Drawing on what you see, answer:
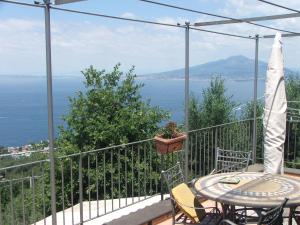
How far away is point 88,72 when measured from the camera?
43.5 feet

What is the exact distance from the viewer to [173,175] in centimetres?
435

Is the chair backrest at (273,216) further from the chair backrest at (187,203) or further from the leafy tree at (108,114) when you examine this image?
the leafy tree at (108,114)

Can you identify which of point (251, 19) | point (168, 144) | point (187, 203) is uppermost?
point (251, 19)

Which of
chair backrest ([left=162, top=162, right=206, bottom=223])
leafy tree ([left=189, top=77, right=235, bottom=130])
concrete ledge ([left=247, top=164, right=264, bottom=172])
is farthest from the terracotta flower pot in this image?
leafy tree ([left=189, top=77, right=235, bottom=130])

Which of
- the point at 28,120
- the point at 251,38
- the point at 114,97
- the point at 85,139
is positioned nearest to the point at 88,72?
the point at 114,97

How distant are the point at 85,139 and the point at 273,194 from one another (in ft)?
31.1

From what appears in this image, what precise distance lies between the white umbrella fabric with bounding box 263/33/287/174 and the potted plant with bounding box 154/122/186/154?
1030 mm

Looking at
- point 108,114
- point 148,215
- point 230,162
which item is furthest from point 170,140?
point 108,114

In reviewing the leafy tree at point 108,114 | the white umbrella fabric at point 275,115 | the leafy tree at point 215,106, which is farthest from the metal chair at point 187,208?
the leafy tree at point 215,106

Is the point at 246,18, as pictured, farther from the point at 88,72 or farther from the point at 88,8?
the point at 88,72

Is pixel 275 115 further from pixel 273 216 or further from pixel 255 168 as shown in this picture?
pixel 255 168

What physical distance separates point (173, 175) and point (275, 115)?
1.38 m

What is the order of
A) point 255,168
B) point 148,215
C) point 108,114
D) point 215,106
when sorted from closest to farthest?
point 148,215 → point 255,168 → point 108,114 → point 215,106

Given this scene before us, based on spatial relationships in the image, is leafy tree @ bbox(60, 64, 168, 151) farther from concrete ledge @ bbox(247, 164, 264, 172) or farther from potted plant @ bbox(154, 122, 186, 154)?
potted plant @ bbox(154, 122, 186, 154)
